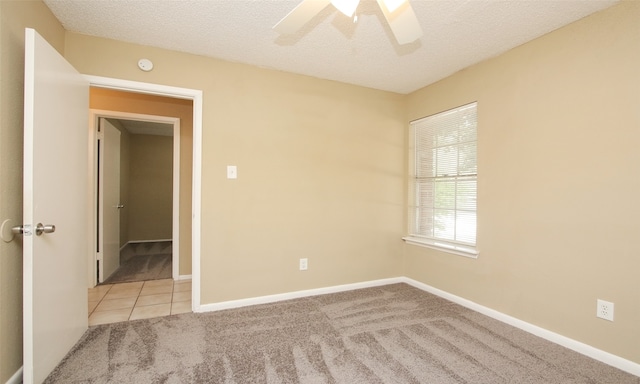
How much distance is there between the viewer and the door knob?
1.56 meters

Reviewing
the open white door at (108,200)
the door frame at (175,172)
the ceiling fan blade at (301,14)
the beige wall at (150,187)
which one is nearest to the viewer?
the ceiling fan blade at (301,14)

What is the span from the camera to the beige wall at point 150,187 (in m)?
6.20

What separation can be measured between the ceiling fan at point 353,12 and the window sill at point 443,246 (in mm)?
2136

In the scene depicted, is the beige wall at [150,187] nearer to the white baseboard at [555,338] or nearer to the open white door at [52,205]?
the open white door at [52,205]

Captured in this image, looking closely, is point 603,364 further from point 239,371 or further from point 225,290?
point 225,290

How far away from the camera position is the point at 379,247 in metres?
3.48

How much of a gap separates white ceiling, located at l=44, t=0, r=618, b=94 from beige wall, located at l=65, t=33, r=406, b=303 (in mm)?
218

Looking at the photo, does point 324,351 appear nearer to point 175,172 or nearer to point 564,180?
point 564,180

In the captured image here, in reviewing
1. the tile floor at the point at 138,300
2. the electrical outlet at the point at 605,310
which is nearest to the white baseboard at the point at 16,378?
the tile floor at the point at 138,300

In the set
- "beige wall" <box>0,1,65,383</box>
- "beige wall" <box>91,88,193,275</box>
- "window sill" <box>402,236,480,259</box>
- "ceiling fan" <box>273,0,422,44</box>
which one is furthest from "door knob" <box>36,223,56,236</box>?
"window sill" <box>402,236,480,259</box>

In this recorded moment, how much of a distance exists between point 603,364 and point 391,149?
8.46 feet

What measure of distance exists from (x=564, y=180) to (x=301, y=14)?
7.24ft

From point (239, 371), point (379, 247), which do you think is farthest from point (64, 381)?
point (379, 247)

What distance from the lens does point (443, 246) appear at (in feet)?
10.1
